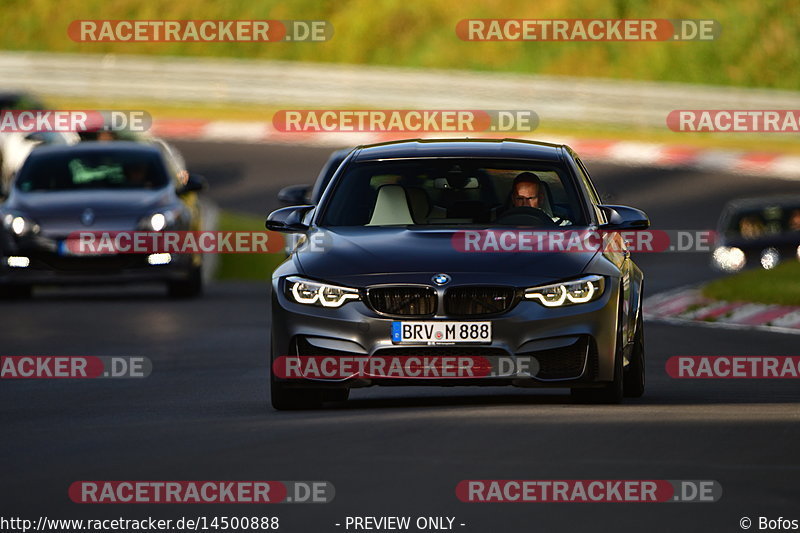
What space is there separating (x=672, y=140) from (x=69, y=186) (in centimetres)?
2168

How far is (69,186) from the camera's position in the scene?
2253 cm

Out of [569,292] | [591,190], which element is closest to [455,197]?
[591,190]

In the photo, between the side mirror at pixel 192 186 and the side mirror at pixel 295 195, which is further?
the side mirror at pixel 192 186

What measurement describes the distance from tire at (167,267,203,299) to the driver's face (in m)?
10.4

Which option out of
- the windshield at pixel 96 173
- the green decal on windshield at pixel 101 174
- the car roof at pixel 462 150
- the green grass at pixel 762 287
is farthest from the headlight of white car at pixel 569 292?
the green decal on windshield at pixel 101 174

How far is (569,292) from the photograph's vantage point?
11.2 meters

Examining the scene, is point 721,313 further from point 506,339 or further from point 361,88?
point 361,88

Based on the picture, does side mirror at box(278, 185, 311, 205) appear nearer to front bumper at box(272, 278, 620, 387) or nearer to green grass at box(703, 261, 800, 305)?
green grass at box(703, 261, 800, 305)

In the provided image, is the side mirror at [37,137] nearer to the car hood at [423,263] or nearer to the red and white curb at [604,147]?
the red and white curb at [604,147]

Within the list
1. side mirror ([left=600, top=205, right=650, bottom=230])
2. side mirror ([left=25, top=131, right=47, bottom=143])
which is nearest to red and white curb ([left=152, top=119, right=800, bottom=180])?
side mirror ([left=25, top=131, right=47, bottom=143])

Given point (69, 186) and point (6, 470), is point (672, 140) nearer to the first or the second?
point (69, 186)

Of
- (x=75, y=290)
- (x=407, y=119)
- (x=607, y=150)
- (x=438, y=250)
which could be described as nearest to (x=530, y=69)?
(x=407, y=119)

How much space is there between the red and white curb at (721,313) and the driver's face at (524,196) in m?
7.08

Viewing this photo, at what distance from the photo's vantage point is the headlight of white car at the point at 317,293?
1114 centimetres
